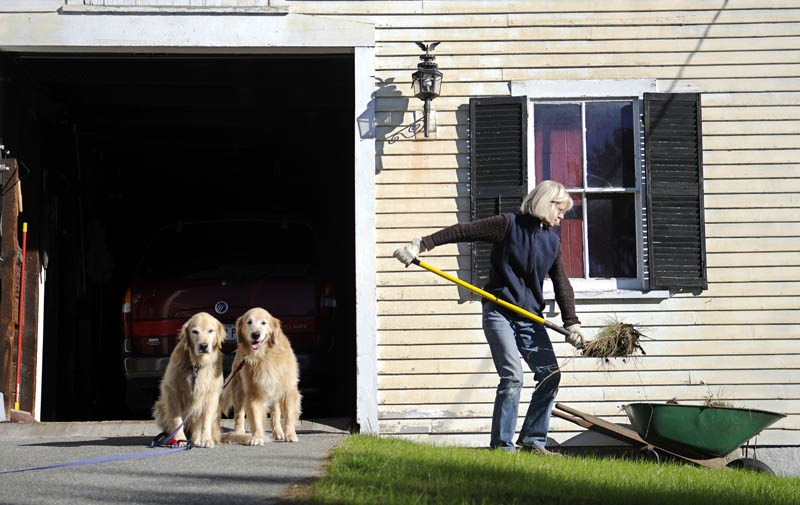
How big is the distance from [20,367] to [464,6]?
497 centimetres

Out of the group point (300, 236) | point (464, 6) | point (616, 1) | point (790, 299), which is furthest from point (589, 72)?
point (300, 236)

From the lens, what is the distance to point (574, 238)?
28.3 ft

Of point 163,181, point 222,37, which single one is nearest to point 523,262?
point 222,37

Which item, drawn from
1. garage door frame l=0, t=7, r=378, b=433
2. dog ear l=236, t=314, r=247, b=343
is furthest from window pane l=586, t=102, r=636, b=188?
dog ear l=236, t=314, r=247, b=343

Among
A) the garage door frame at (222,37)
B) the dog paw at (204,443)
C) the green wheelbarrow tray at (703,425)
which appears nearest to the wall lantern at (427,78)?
the garage door frame at (222,37)

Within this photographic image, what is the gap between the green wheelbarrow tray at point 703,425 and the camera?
7273 mm

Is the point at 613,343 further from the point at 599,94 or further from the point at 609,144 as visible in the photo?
the point at 599,94

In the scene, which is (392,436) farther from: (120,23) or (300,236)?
(120,23)

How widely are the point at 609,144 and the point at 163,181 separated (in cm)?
776

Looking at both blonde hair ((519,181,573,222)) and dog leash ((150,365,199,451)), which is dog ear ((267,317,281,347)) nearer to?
dog leash ((150,365,199,451))

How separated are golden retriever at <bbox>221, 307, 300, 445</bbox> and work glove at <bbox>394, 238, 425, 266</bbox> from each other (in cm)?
116

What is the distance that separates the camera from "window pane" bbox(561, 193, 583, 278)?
8594 millimetres

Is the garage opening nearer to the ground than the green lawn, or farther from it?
farther from it

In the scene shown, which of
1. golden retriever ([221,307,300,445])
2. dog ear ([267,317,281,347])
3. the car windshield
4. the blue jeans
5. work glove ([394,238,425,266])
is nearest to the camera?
work glove ([394,238,425,266])
